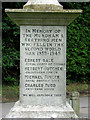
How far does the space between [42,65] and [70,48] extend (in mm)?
6581

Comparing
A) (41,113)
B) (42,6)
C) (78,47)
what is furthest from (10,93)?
(42,6)

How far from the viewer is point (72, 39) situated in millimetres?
10406

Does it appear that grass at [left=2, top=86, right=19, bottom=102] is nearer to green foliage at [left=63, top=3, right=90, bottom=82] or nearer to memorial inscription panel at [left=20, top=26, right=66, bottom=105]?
green foliage at [left=63, top=3, right=90, bottom=82]

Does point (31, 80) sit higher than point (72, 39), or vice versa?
point (72, 39)

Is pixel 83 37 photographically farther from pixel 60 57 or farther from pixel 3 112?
pixel 60 57

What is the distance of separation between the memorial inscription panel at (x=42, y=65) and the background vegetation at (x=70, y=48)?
17.2 ft

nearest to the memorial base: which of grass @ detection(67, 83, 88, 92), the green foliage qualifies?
grass @ detection(67, 83, 88, 92)

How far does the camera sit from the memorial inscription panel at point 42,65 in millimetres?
3889

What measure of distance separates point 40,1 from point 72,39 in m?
6.75

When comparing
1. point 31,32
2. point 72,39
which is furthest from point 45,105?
point 72,39

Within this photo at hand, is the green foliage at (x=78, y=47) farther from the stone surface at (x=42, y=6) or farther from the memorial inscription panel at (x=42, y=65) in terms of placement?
the stone surface at (x=42, y=6)

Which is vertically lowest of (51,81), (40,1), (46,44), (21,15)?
(51,81)

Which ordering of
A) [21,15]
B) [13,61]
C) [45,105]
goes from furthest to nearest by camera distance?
[13,61] < [45,105] < [21,15]

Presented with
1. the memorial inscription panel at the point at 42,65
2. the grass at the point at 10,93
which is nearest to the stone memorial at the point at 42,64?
the memorial inscription panel at the point at 42,65
